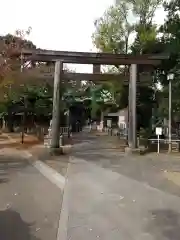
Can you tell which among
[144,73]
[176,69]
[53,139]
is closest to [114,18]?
[144,73]

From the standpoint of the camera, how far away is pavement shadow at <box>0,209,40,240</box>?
6.39 meters

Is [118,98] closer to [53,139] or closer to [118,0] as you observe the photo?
[118,0]

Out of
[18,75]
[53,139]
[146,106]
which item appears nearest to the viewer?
[53,139]

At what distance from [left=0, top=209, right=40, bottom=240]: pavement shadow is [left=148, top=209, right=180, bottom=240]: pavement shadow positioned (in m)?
1.97

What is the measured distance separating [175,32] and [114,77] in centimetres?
628

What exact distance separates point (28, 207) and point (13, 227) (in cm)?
165

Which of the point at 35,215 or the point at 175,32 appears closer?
the point at 35,215

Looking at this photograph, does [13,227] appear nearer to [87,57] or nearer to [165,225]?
[165,225]

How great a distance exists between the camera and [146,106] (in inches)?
1259

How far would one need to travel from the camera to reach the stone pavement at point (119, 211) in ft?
20.8

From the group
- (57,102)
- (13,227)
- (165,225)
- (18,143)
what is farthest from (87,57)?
(165,225)

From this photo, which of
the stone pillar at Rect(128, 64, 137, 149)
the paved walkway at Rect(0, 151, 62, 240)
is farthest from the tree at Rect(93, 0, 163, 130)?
the paved walkway at Rect(0, 151, 62, 240)

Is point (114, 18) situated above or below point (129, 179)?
above

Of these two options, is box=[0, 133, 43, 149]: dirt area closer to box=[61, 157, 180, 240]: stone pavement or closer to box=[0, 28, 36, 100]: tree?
box=[0, 28, 36, 100]: tree
